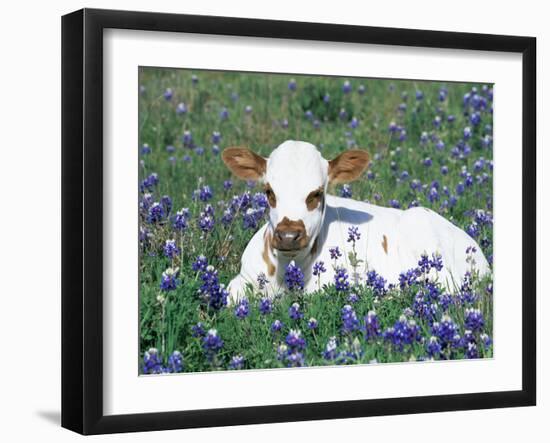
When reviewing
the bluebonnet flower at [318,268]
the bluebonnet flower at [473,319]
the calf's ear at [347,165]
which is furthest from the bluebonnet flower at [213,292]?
the bluebonnet flower at [473,319]

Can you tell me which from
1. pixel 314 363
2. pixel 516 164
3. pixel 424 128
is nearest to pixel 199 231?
pixel 314 363

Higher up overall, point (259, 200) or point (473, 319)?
point (259, 200)

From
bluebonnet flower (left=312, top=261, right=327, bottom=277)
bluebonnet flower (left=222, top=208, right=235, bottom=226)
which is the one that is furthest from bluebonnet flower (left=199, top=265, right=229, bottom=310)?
bluebonnet flower (left=222, top=208, right=235, bottom=226)

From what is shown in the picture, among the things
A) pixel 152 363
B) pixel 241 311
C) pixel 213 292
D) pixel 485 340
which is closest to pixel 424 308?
pixel 485 340

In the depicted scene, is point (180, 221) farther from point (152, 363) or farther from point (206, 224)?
point (152, 363)

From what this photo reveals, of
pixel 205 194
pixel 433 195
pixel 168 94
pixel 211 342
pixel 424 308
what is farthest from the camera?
pixel 168 94

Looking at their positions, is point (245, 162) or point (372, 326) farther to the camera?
point (245, 162)
